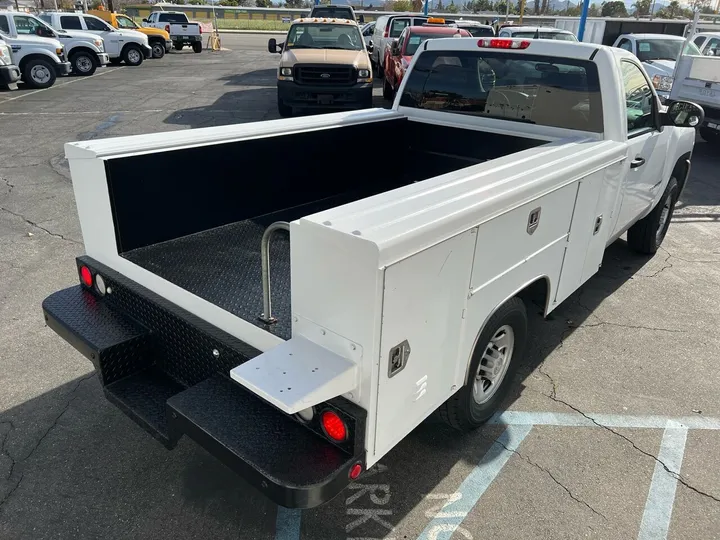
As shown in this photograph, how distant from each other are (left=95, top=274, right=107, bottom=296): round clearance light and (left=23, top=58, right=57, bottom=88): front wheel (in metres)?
15.8

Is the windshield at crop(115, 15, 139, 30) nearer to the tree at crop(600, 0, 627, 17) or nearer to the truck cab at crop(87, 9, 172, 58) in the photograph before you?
the truck cab at crop(87, 9, 172, 58)

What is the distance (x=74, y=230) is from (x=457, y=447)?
A: 190 inches

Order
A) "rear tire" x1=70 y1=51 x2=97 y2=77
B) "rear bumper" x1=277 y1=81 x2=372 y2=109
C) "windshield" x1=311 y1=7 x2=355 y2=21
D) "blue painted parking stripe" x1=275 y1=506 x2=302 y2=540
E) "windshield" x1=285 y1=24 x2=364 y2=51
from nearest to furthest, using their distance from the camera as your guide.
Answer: "blue painted parking stripe" x1=275 y1=506 x2=302 y2=540 → "rear bumper" x1=277 y1=81 x2=372 y2=109 → "windshield" x1=285 y1=24 x2=364 y2=51 → "rear tire" x1=70 y1=51 x2=97 y2=77 → "windshield" x1=311 y1=7 x2=355 y2=21

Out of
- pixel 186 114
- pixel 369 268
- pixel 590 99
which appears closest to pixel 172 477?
pixel 369 268

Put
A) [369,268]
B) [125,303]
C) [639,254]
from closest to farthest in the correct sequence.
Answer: [369,268] → [125,303] → [639,254]

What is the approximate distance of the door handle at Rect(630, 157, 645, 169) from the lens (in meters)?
4.17

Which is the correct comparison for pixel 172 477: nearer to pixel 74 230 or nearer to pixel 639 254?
pixel 74 230

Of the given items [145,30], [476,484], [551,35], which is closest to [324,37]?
[551,35]

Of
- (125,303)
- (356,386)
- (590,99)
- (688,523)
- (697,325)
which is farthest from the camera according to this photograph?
(697,325)

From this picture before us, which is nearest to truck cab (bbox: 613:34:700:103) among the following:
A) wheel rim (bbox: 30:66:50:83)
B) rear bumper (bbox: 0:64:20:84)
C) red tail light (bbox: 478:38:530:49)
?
red tail light (bbox: 478:38:530:49)

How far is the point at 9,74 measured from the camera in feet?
46.8

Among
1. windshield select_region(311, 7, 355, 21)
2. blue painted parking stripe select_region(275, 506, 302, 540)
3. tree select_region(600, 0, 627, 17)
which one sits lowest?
blue painted parking stripe select_region(275, 506, 302, 540)

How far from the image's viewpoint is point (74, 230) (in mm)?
6141

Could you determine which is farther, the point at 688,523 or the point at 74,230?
the point at 74,230
